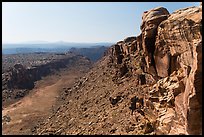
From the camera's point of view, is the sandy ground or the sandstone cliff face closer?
the sandstone cliff face

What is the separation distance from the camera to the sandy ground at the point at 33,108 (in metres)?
51.2

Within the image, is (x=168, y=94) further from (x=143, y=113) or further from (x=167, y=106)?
(x=143, y=113)

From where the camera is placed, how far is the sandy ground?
168 feet

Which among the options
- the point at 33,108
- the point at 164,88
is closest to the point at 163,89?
the point at 164,88

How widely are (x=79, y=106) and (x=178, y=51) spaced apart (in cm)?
2970

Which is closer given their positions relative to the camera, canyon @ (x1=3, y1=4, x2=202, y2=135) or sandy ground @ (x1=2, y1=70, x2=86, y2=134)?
canyon @ (x1=3, y1=4, x2=202, y2=135)

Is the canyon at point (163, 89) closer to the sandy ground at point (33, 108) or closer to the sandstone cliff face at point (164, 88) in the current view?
the sandstone cliff face at point (164, 88)

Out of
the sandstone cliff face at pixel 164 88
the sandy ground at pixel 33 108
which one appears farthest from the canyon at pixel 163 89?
the sandy ground at pixel 33 108

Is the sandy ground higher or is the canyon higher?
the canyon

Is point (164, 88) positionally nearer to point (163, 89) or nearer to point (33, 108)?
point (163, 89)

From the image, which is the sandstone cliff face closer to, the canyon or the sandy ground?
the canyon

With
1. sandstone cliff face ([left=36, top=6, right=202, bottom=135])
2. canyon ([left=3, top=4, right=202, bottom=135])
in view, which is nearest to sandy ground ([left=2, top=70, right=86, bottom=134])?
canyon ([left=3, top=4, right=202, bottom=135])

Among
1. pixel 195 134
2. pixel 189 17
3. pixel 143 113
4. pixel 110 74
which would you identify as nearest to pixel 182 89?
pixel 195 134

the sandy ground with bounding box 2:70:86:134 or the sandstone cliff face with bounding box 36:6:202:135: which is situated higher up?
the sandstone cliff face with bounding box 36:6:202:135
